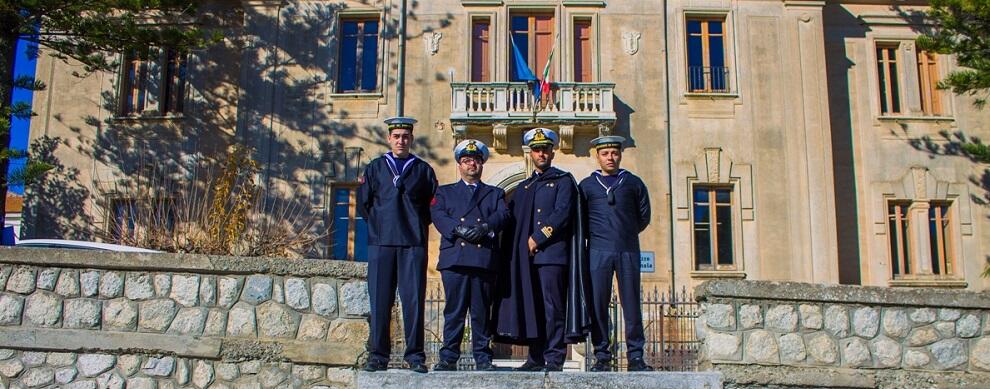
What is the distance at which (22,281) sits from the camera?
7.59 m

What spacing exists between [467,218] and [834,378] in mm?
3240

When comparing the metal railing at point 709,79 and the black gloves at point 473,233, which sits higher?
the metal railing at point 709,79

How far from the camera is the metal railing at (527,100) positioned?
56.2ft

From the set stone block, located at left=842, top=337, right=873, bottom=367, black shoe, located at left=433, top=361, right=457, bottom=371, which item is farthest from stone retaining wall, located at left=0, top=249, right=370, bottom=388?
stone block, located at left=842, top=337, right=873, bottom=367

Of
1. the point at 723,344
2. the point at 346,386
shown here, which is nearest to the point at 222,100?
the point at 346,386

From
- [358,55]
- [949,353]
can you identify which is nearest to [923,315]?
[949,353]

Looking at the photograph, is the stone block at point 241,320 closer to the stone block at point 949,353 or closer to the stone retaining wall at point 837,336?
the stone retaining wall at point 837,336

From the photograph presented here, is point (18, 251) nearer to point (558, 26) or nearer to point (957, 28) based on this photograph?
point (558, 26)

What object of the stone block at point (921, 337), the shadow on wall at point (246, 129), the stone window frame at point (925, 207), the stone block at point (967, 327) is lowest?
the stone block at point (921, 337)

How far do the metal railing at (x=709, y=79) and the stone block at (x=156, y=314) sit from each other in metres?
12.9

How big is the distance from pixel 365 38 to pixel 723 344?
12959mm

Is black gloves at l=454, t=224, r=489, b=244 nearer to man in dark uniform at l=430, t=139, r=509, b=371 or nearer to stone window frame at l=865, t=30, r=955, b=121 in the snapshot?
man in dark uniform at l=430, t=139, r=509, b=371

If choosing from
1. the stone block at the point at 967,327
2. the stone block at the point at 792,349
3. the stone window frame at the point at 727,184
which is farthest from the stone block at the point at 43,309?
the stone window frame at the point at 727,184

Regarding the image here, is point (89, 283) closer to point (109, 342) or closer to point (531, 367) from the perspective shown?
point (109, 342)
